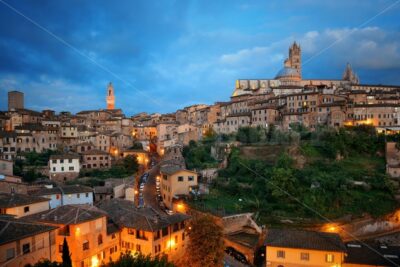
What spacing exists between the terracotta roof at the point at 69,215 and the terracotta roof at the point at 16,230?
1.48 m

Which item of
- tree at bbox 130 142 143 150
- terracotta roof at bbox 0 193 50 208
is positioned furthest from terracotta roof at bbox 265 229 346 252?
tree at bbox 130 142 143 150

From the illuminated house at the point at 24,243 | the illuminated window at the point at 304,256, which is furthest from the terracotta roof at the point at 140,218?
the illuminated window at the point at 304,256

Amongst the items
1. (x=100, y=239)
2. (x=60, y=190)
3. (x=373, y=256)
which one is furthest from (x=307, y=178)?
(x=60, y=190)

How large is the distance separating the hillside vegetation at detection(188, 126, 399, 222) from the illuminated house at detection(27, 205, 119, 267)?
350 inches

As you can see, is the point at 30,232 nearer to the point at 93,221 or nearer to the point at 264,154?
the point at 93,221

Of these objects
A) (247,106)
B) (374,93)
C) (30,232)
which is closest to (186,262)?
(30,232)

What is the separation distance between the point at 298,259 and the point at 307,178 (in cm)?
1102

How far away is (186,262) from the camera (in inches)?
619

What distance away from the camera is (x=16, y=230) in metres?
11.7

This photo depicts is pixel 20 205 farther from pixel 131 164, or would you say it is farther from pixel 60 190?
pixel 131 164

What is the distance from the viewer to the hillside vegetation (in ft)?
78.5

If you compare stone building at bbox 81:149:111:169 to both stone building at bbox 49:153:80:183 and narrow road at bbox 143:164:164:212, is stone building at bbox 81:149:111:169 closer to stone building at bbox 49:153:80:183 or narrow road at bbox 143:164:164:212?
stone building at bbox 49:153:80:183

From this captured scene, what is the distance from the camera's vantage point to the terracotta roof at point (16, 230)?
11.1 metres

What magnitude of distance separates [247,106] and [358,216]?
23.7 metres
